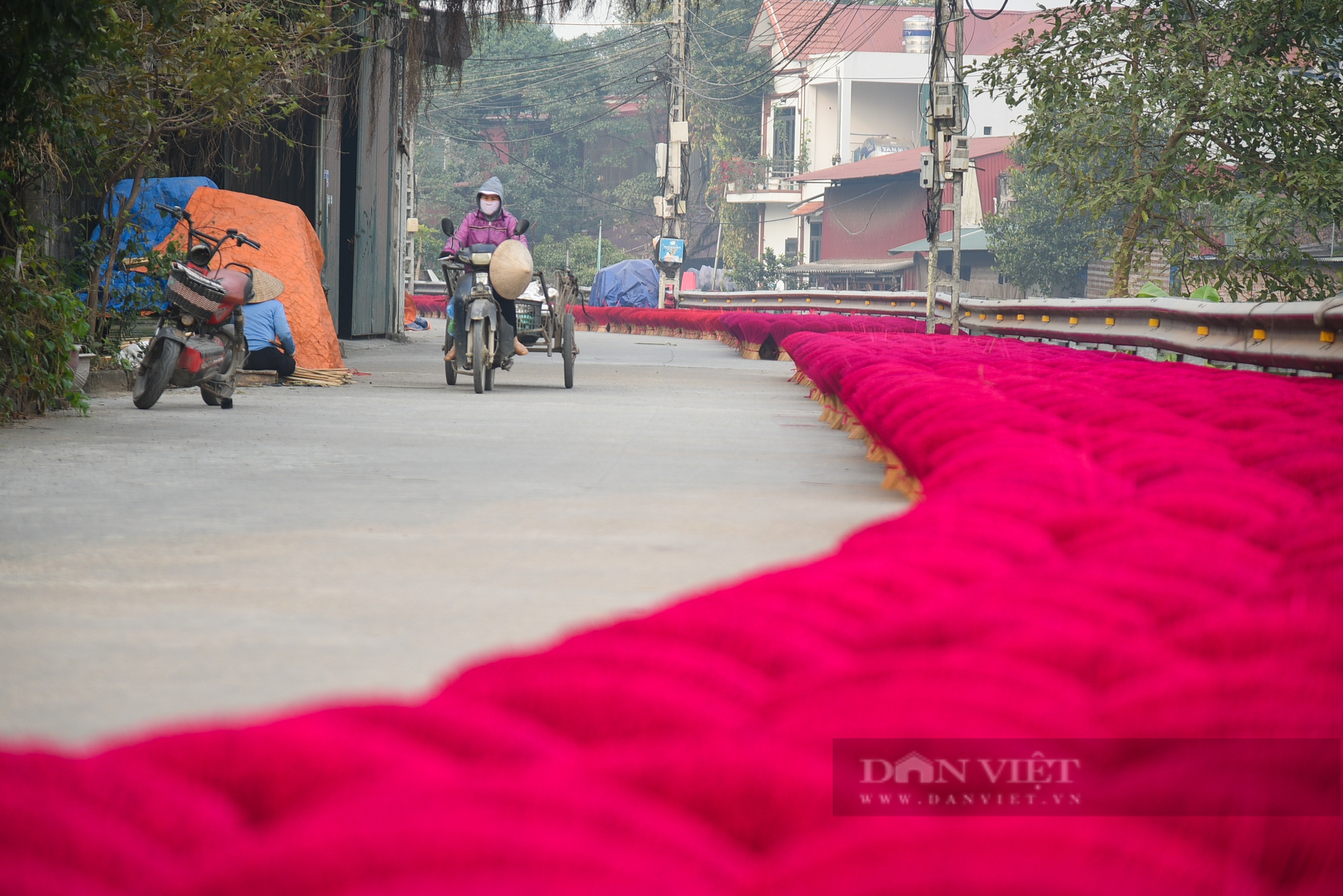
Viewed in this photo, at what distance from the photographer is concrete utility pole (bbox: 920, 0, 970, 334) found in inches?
709

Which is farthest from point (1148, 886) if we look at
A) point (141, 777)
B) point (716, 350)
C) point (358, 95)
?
point (716, 350)

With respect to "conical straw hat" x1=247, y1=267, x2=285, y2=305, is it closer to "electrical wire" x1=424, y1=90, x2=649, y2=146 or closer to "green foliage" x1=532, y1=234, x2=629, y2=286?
"green foliage" x1=532, y1=234, x2=629, y2=286

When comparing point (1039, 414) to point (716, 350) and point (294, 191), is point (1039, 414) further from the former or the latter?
point (716, 350)

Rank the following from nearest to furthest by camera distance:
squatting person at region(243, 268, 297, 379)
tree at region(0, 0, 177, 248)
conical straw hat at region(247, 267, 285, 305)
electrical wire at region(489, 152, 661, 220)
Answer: tree at region(0, 0, 177, 248) < conical straw hat at region(247, 267, 285, 305) < squatting person at region(243, 268, 297, 379) < electrical wire at region(489, 152, 661, 220)

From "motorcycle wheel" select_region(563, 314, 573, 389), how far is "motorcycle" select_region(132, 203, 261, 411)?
300 centimetres

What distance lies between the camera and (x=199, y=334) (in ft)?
29.6

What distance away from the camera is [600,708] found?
44.3 inches

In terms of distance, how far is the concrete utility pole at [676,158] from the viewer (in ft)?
113

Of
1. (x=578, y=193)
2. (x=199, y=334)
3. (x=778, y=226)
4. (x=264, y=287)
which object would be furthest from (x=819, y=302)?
(x=578, y=193)

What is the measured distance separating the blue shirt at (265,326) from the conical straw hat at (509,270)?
5.68ft

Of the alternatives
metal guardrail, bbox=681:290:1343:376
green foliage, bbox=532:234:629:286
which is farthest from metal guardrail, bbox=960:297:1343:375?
green foliage, bbox=532:234:629:286

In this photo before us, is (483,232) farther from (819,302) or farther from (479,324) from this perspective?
(819,302)

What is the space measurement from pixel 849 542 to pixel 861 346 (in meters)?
6.59

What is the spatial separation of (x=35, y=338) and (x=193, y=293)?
1.48m
